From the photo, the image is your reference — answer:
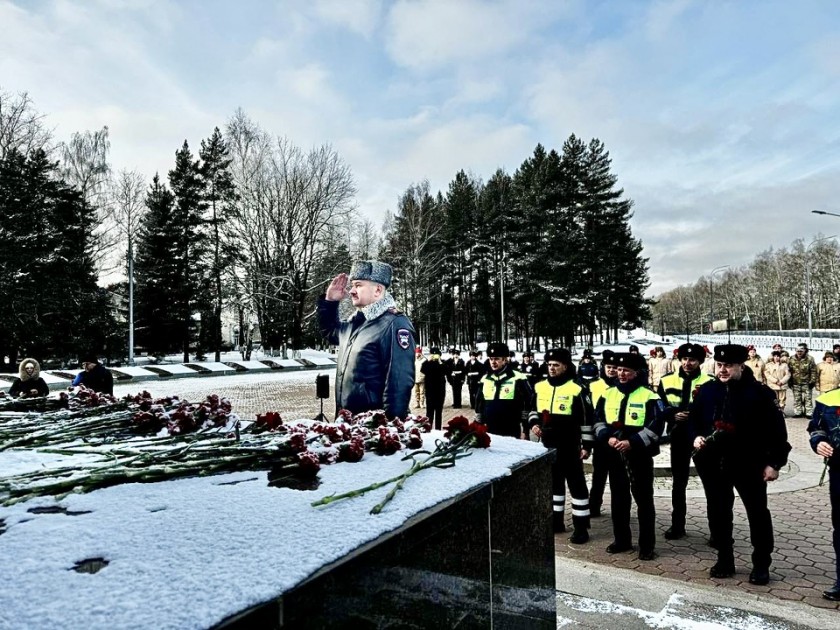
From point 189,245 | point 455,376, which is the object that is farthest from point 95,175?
point 455,376

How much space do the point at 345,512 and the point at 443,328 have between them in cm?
5450

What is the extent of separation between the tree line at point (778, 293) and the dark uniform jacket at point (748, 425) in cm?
5230

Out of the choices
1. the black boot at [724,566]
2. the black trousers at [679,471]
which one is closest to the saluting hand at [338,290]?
the black boot at [724,566]

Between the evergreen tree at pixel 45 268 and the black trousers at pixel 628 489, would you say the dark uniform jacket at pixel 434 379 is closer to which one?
the black trousers at pixel 628 489

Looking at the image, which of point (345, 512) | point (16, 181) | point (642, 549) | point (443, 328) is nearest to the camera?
point (345, 512)

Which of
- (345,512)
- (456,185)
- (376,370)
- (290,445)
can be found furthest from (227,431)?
(456,185)

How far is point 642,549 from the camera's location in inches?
189

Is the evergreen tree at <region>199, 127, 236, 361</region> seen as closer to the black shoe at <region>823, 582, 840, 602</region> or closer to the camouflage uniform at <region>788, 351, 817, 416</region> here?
the camouflage uniform at <region>788, 351, 817, 416</region>

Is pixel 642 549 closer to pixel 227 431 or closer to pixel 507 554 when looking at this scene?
pixel 507 554

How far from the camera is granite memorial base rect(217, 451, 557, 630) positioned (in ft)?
4.51

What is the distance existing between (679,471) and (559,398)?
4.60 ft

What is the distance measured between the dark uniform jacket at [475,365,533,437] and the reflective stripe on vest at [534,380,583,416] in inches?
21.5

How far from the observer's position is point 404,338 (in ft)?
12.4

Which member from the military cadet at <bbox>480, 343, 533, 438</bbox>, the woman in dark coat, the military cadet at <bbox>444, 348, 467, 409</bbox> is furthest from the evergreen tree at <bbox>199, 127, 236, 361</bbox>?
the military cadet at <bbox>480, 343, 533, 438</bbox>
